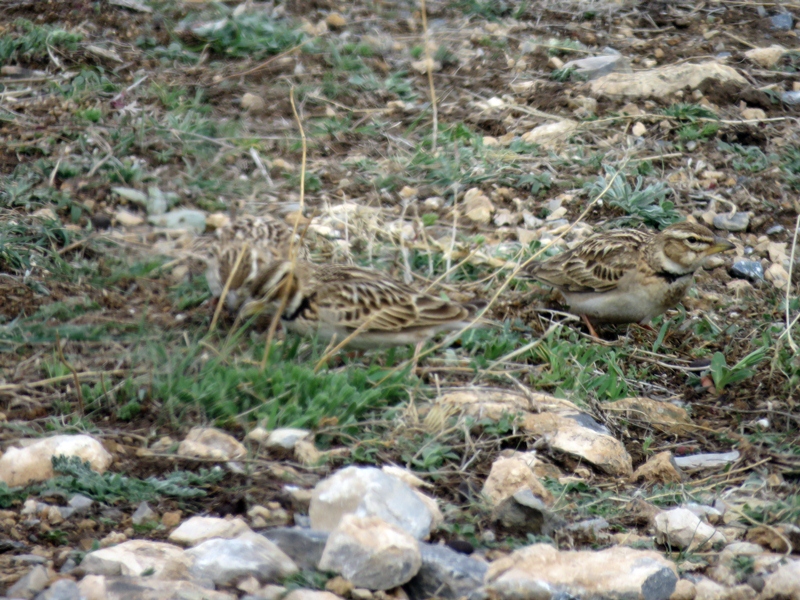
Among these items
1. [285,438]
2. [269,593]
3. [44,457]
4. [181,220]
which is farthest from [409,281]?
[269,593]

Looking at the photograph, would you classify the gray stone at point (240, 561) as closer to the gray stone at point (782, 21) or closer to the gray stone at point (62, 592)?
the gray stone at point (62, 592)

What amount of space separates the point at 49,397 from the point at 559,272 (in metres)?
3.41

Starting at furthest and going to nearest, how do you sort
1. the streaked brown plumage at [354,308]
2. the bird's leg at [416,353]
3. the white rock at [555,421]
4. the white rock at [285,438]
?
the streaked brown plumage at [354,308]
the bird's leg at [416,353]
the white rock at [555,421]
the white rock at [285,438]

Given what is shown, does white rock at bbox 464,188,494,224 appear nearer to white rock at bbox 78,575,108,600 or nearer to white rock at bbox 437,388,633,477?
white rock at bbox 437,388,633,477

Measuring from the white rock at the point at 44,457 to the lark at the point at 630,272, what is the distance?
345 centimetres

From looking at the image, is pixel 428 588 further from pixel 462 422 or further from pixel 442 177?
pixel 442 177

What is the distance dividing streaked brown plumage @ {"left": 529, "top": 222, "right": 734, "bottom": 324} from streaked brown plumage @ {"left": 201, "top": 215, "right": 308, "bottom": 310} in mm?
1749

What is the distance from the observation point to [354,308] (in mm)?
6152

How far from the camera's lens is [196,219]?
24.6ft

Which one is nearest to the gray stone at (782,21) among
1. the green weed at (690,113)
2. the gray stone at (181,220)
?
the green weed at (690,113)

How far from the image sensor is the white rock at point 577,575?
3707mm

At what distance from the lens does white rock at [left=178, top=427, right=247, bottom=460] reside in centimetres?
475

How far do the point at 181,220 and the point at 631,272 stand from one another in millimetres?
3197

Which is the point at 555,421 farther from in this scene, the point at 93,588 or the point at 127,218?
the point at 127,218
